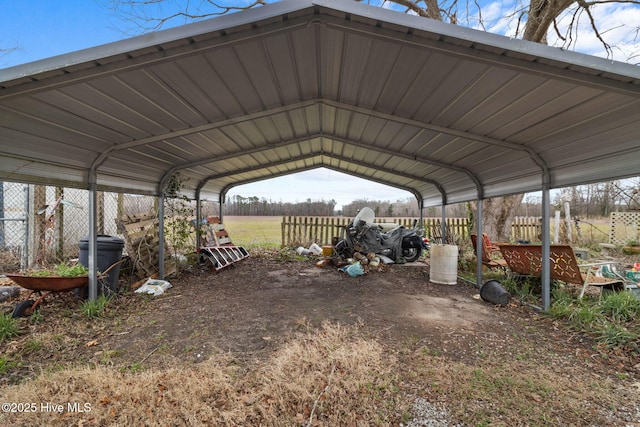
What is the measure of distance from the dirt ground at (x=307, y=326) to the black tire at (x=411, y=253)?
247 cm

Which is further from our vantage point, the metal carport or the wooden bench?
the wooden bench

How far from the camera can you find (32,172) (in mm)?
3363

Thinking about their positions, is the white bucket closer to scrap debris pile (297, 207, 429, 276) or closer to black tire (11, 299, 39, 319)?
scrap debris pile (297, 207, 429, 276)

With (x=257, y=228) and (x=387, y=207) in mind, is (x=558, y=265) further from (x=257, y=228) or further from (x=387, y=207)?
(x=257, y=228)

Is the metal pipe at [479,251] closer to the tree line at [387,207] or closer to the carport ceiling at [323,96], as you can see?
the carport ceiling at [323,96]

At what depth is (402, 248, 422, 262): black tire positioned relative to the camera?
8.04m

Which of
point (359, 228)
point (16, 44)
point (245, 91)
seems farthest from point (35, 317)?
point (359, 228)

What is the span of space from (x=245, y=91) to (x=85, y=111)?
1.70m

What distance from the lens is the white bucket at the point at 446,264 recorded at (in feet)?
18.8

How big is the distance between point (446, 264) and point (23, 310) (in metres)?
6.80

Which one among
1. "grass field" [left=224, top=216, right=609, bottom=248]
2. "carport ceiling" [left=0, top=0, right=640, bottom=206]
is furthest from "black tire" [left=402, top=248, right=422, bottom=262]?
"grass field" [left=224, top=216, right=609, bottom=248]

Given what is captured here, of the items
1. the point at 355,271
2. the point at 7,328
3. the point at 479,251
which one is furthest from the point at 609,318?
the point at 7,328

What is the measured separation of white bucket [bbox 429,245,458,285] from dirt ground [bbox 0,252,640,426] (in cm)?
25

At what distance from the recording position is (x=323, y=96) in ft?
13.4
